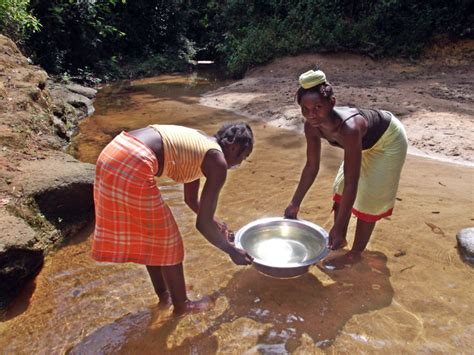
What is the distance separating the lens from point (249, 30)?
12.8m

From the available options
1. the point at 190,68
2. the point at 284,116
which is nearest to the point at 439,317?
the point at 284,116

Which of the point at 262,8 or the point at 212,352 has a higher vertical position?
the point at 262,8

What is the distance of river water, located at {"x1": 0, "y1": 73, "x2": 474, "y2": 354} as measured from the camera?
2217 mm

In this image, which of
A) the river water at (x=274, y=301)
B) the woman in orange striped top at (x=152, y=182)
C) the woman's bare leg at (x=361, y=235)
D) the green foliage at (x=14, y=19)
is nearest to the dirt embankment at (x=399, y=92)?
the river water at (x=274, y=301)

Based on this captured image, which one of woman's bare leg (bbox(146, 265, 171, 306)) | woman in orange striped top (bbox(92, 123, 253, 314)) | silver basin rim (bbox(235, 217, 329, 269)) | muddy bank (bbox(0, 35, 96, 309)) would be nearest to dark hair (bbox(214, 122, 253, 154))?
woman in orange striped top (bbox(92, 123, 253, 314))

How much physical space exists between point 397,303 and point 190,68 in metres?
14.4

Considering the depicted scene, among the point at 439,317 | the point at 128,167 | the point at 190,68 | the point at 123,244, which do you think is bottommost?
the point at 190,68

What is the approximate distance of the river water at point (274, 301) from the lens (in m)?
2.22

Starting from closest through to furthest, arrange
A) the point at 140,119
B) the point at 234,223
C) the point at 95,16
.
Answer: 1. the point at 234,223
2. the point at 140,119
3. the point at 95,16

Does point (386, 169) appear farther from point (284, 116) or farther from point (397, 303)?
point (284, 116)

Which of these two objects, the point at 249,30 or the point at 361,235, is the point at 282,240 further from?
the point at 249,30

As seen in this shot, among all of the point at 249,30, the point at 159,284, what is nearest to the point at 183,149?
the point at 159,284

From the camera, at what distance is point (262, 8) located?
13.5 m

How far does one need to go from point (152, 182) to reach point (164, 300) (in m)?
0.93
